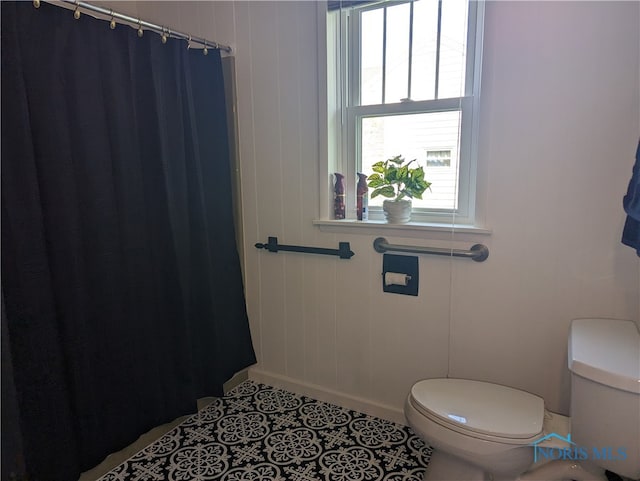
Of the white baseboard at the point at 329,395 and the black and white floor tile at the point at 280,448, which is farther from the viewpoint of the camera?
the white baseboard at the point at 329,395

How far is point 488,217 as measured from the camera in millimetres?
1577

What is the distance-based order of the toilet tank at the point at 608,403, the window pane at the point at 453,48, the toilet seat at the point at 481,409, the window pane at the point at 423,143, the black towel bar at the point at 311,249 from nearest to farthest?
1. the toilet tank at the point at 608,403
2. the toilet seat at the point at 481,409
3. the window pane at the point at 453,48
4. the window pane at the point at 423,143
5. the black towel bar at the point at 311,249

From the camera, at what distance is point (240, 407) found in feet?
6.75

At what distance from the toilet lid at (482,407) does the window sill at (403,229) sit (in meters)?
0.56

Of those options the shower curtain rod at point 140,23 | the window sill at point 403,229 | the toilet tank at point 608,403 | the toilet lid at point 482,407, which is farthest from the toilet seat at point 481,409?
the shower curtain rod at point 140,23

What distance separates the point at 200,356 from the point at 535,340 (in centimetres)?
145

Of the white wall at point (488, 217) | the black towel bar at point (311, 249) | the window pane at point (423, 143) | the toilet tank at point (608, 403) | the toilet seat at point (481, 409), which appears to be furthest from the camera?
the black towel bar at point (311, 249)

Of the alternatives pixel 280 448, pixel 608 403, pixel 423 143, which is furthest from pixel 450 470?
pixel 423 143

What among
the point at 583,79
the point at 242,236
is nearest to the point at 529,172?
the point at 583,79

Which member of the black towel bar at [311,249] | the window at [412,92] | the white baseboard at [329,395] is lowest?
the white baseboard at [329,395]

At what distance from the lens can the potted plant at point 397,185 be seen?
1.67 m

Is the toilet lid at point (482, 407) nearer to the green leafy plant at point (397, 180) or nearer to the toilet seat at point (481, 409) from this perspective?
the toilet seat at point (481, 409)

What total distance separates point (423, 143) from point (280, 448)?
1438mm

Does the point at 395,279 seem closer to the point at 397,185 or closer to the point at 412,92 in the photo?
the point at 397,185
